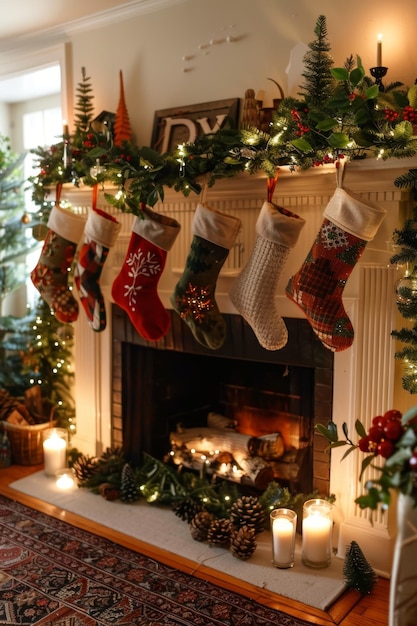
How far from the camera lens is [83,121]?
3.03m

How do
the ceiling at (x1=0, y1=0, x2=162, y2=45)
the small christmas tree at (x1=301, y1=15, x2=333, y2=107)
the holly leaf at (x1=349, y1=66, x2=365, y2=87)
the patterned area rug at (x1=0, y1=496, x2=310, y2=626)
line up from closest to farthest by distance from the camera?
the holly leaf at (x1=349, y1=66, x2=365, y2=87) → the patterned area rug at (x1=0, y1=496, x2=310, y2=626) → the small christmas tree at (x1=301, y1=15, x2=333, y2=107) → the ceiling at (x1=0, y1=0, x2=162, y2=45)

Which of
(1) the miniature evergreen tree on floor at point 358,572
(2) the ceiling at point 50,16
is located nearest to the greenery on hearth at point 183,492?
(1) the miniature evergreen tree on floor at point 358,572

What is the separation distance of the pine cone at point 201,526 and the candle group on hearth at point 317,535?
0.40m

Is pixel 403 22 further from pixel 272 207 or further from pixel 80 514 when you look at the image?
pixel 80 514

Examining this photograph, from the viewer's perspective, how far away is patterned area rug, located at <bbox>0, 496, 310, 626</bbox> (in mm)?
2055

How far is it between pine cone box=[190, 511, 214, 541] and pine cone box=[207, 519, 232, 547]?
0.04 metres

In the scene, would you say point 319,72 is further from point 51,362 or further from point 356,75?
point 51,362

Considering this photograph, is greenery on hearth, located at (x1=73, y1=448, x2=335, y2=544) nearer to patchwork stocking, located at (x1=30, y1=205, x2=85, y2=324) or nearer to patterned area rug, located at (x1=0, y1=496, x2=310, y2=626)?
patterned area rug, located at (x1=0, y1=496, x2=310, y2=626)

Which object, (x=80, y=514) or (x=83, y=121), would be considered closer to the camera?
(x=80, y=514)

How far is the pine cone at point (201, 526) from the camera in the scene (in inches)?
100

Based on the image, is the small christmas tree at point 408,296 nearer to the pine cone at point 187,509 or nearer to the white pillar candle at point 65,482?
the pine cone at point 187,509

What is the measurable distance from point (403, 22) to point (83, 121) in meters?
1.54

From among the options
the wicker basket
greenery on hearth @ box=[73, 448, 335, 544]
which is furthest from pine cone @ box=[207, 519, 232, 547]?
the wicker basket

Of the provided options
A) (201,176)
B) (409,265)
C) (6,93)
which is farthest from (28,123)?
(409,265)
